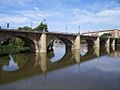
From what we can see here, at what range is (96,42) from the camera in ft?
271

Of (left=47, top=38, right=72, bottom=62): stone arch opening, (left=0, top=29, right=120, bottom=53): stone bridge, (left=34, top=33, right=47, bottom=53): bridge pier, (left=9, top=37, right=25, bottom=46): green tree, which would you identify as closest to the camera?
(left=0, top=29, right=120, bottom=53): stone bridge

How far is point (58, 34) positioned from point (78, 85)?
38966 mm

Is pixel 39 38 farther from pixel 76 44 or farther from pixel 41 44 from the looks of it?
pixel 76 44

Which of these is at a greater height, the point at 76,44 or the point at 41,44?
the point at 41,44

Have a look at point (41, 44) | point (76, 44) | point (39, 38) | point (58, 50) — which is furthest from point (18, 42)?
point (76, 44)

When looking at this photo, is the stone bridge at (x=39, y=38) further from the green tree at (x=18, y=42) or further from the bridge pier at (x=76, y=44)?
→ the green tree at (x=18, y=42)

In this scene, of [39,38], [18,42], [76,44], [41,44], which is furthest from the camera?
[76,44]

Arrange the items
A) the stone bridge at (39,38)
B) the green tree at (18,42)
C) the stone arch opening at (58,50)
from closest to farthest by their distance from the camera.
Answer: the stone bridge at (39,38) < the stone arch opening at (58,50) < the green tree at (18,42)

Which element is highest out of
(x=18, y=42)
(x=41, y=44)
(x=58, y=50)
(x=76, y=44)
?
(x=18, y=42)

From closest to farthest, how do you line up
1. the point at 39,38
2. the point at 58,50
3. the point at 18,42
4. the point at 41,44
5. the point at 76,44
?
1. the point at 41,44
2. the point at 39,38
3. the point at 18,42
4. the point at 76,44
5. the point at 58,50

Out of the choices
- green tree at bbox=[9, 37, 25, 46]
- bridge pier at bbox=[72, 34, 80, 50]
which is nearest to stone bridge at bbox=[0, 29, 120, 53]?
bridge pier at bbox=[72, 34, 80, 50]

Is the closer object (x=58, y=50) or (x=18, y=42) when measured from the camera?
(x=18, y=42)

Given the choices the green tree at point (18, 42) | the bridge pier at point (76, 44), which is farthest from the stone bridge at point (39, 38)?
the green tree at point (18, 42)

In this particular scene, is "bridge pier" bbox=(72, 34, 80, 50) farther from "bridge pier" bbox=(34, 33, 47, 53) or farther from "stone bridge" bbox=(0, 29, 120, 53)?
"bridge pier" bbox=(34, 33, 47, 53)
